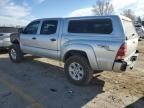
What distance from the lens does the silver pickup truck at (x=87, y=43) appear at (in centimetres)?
500

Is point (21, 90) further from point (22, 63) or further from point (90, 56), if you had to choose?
point (22, 63)

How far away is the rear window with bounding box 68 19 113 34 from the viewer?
17.2 ft

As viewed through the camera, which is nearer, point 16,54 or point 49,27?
point 49,27

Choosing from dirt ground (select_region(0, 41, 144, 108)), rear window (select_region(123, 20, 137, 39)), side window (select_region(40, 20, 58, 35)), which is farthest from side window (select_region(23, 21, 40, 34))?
rear window (select_region(123, 20, 137, 39))

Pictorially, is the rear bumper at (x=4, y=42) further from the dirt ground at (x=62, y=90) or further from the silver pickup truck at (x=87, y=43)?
the silver pickup truck at (x=87, y=43)

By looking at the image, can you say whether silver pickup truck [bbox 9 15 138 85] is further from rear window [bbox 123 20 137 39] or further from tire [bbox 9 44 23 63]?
tire [bbox 9 44 23 63]

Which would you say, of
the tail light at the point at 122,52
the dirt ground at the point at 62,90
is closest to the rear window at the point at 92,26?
the tail light at the point at 122,52

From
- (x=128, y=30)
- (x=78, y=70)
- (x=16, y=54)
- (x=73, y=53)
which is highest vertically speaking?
(x=128, y=30)

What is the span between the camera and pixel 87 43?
5453 millimetres

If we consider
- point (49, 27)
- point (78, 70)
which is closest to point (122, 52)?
point (78, 70)

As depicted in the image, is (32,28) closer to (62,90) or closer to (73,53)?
(73,53)

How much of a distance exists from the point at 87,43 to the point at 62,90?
1.47 m

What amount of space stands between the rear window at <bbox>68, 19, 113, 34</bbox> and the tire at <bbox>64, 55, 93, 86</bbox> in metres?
0.81

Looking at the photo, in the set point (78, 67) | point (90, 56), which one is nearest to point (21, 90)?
point (78, 67)
